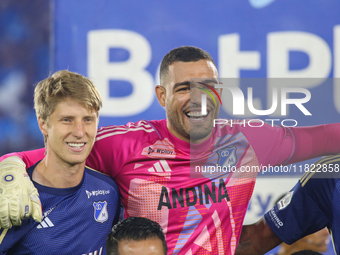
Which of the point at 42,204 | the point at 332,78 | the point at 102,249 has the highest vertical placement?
the point at 332,78

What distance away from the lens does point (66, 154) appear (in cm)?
181

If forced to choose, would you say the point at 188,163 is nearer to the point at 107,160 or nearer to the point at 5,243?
the point at 107,160

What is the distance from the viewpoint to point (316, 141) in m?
2.10

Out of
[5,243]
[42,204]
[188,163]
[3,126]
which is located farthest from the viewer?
[3,126]

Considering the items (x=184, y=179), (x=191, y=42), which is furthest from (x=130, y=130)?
(x=191, y=42)

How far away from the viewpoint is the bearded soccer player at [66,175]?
1.77m

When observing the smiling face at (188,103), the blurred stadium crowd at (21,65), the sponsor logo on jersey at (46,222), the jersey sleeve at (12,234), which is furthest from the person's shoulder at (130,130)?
the blurred stadium crowd at (21,65)

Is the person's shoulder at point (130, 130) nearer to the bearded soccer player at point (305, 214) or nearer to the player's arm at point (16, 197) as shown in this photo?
the player's arm at point (16, 197)

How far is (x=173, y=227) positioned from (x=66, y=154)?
0.67 meters

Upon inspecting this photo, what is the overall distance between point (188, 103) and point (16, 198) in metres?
1.00

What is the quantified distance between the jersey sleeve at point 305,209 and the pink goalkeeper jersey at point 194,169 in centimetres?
18

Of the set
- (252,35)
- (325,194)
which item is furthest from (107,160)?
(252,35)

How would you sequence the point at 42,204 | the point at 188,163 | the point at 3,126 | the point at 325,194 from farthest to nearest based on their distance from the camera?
the point at 3,126
the point at 188,163
the point at 325,194
the point at 42,204

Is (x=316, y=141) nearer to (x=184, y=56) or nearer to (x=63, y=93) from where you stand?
(x=184, y=56)
